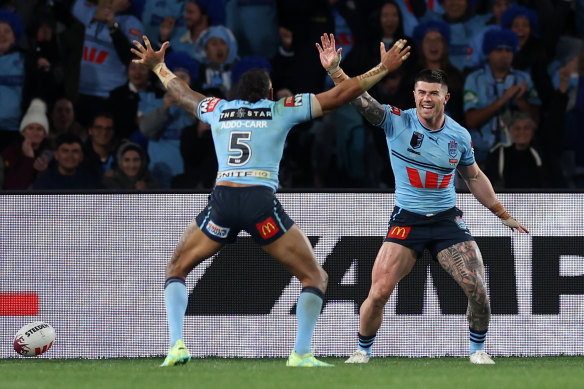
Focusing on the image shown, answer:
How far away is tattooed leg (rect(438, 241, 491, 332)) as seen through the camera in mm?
8375

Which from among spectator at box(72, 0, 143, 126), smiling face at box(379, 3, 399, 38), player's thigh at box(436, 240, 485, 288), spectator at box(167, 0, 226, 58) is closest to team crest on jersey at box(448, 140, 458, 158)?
player's thigh at box(436, 240, 485, 288)

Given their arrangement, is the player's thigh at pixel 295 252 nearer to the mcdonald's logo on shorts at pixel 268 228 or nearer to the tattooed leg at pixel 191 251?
the mcdonald's logo on shorts at pixel 268 228

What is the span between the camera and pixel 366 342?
28.9 ft

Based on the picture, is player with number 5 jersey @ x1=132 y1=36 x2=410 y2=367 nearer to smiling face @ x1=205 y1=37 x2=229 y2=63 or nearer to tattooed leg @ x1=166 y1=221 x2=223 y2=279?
tattooed leg @ x1=166 y1=221 x2=223 y2=279

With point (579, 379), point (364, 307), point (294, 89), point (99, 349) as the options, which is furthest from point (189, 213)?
point (579, 379)

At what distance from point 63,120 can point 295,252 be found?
234 inches

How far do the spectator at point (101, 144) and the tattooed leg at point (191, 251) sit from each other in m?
4.46

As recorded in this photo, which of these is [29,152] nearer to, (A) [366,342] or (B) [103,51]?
(B) [103,51]

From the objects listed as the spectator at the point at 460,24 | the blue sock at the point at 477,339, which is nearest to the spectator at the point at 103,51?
the spectator at the point at 460,24

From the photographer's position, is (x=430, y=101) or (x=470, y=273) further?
(x=430, y=101)

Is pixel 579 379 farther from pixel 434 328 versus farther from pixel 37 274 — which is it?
pixel 37 274

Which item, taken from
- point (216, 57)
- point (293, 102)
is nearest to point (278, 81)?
point (216, 57)

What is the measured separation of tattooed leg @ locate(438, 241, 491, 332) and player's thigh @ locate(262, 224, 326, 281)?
1340mm

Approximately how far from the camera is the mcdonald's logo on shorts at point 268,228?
7656 mm
